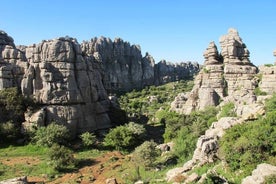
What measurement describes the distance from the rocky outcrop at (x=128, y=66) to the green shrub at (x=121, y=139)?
288ft

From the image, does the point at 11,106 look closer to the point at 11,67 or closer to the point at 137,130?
the point at 11,67

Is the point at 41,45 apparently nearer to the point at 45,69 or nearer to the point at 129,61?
the point at 45,69

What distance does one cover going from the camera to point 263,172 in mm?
19359

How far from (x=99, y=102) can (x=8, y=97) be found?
48.3 ft

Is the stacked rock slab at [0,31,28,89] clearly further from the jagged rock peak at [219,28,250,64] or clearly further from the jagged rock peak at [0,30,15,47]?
the jagged rock peak at [219,28,250,64]

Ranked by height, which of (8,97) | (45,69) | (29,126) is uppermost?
(45,69)

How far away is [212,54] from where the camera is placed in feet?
232

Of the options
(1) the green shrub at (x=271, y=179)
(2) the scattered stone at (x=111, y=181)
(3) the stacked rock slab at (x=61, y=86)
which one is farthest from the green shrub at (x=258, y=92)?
(1) the green shrub at (x=271, y=179)

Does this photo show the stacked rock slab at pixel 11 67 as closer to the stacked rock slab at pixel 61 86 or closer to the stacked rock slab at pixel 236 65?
the stacked rock slab at pixel 61 86

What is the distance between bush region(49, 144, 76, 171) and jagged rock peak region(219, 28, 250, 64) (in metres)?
43.3

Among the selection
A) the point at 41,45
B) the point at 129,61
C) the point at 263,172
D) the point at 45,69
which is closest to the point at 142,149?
the point at 263,172

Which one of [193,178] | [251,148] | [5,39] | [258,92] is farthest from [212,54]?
[193,178]

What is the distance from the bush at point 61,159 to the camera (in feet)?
120

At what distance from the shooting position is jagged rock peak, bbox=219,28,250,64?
68.9m
